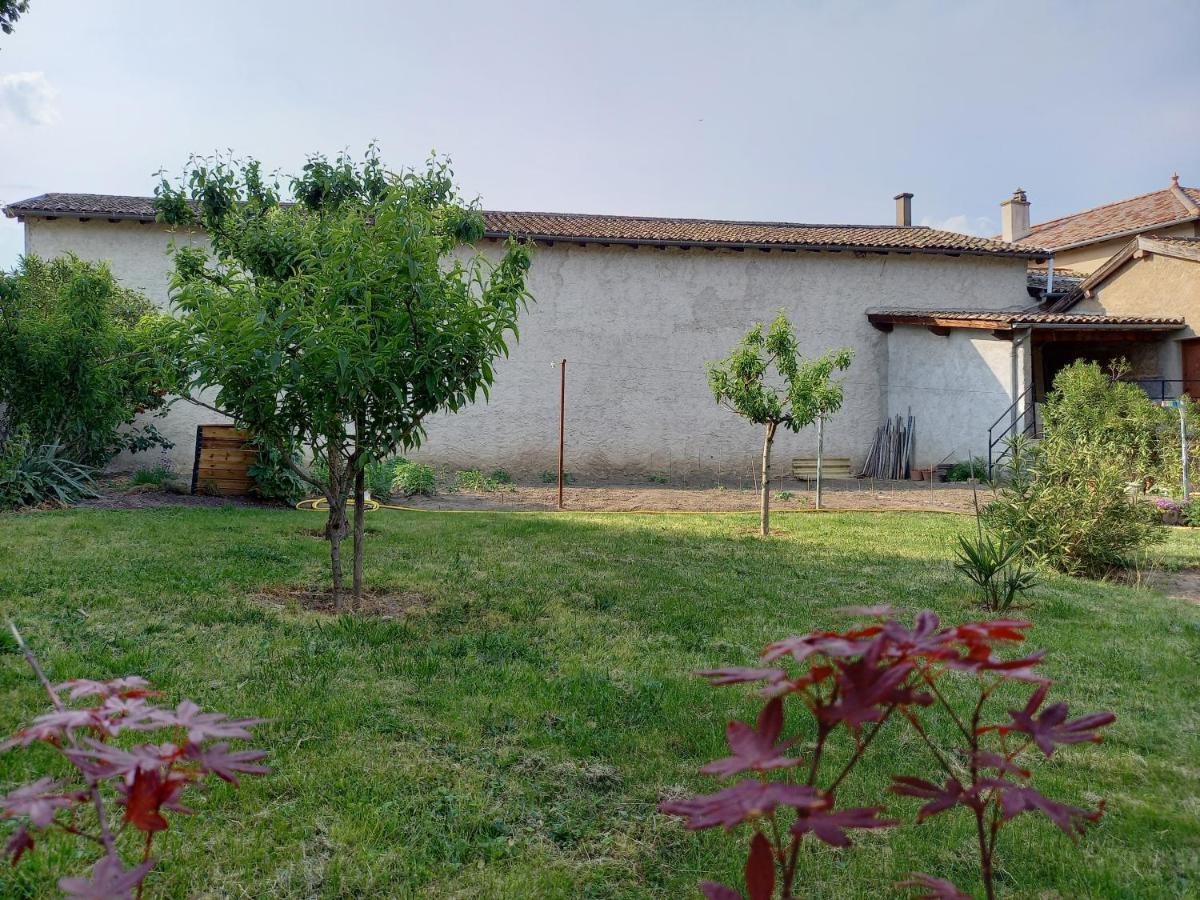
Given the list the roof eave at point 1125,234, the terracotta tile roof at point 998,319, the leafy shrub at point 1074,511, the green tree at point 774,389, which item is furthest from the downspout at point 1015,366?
the leafy shrub at point 1074,511

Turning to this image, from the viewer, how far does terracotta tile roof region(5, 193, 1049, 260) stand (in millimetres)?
15070

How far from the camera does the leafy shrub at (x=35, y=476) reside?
884 cm

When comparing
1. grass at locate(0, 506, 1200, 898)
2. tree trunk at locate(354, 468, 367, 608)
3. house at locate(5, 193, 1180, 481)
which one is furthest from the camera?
house at locate(5, 193, 1180, 481)

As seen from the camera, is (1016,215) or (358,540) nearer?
(358,540)

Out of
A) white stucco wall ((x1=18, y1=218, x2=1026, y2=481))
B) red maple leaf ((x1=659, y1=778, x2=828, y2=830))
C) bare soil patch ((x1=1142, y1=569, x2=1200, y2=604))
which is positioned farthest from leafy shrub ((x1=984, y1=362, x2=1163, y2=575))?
white stucco wall ((x1=18, y1=218, x2=1026, y2=481))

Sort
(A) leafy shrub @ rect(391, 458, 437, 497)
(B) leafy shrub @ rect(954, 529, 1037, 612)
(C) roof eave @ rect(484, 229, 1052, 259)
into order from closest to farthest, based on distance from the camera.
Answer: (B) leafy shrub @ rect(954, 529, 1037, 612), (A) leafy shrub @ rect(391, 458, 437, 497), (C) roof eave @ rect(484, 229, 1052, 259)

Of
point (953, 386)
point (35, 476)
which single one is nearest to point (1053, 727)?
point (35, 476)

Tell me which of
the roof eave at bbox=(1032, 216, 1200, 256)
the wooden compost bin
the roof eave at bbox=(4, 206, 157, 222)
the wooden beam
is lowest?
the wooden compost bin

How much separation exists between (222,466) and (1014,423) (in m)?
13.1

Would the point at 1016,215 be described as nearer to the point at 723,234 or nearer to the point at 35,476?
the point at 723,234

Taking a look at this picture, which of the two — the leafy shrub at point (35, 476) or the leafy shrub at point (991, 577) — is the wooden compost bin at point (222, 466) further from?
the leafy shrub at point (991, 577)

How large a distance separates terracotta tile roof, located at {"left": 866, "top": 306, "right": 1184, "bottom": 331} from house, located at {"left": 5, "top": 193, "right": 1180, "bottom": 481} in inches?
1.6

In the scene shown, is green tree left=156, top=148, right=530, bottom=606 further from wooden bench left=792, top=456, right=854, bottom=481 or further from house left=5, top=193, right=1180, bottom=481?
wooden bench left=792, top=456, right=854, bottom=481

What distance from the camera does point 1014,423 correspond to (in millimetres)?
14555
